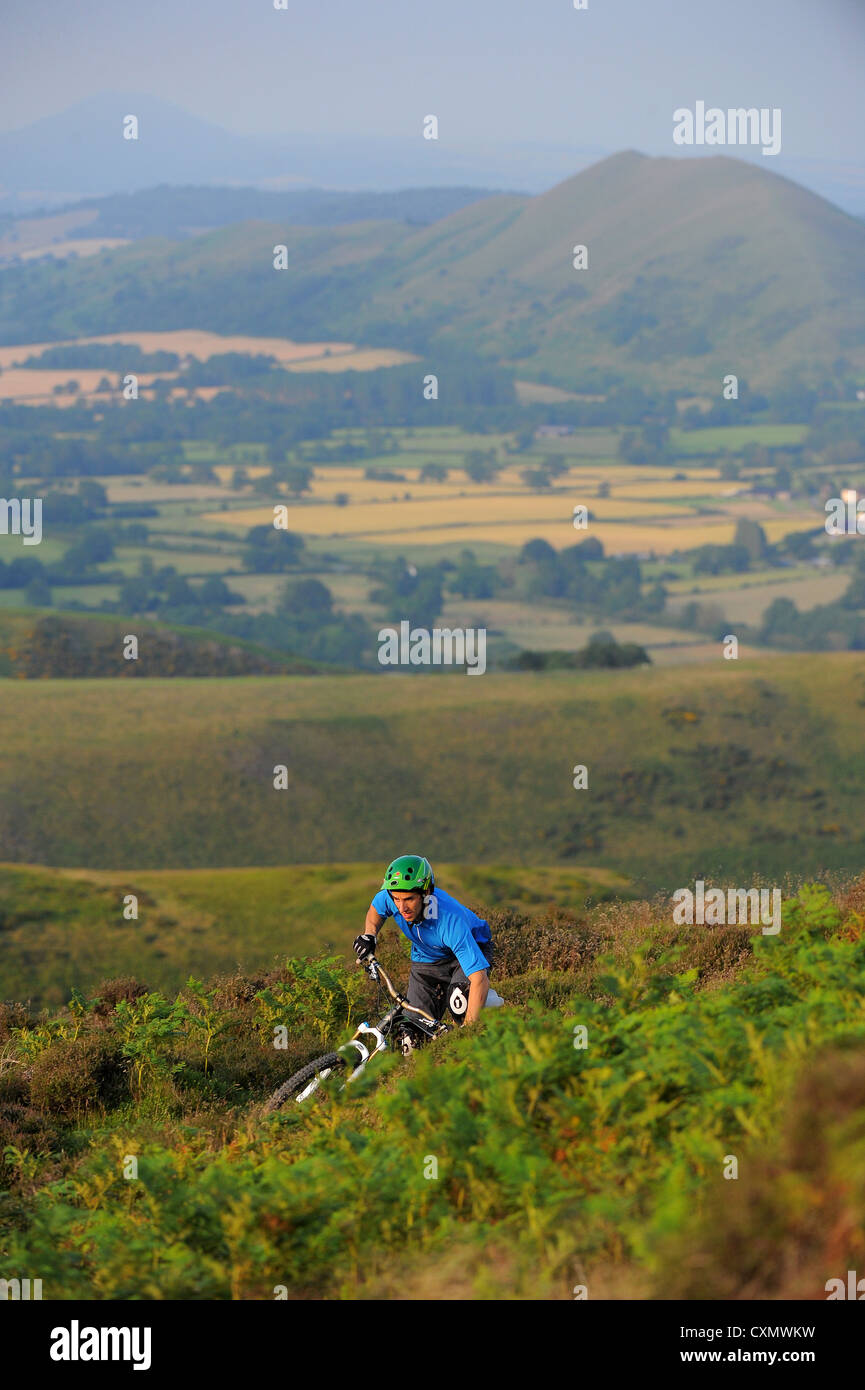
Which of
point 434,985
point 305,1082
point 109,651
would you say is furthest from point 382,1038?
point 109,651

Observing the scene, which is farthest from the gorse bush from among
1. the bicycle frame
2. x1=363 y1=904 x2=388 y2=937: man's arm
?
x1=363 y1=904 x2=388 y2=937: man's arm

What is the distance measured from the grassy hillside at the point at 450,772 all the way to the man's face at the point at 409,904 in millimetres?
34491

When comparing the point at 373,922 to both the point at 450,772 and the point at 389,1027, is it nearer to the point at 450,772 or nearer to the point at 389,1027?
the point at 389,1027

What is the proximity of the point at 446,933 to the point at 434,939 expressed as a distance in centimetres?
21

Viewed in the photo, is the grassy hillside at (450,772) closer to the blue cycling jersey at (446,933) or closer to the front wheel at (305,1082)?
the front wheel at (305,1082)

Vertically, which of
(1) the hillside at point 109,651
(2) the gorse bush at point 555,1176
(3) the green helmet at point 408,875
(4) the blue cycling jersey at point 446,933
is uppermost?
(1) the hillside at point 109,651

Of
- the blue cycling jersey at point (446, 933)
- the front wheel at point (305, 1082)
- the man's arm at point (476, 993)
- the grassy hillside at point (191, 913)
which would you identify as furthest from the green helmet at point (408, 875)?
the grassy hillside at point (191, 913)

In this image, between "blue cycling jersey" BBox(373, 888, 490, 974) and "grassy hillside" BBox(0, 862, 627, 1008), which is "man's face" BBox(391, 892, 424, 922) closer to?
"blue cycling jersey" BBox(373, 888, 490, 974)

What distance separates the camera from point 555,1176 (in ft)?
19.7

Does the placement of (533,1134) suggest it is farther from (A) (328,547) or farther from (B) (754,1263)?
(A) (328,547)

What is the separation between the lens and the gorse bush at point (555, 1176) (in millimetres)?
5141

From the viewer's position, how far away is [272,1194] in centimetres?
634

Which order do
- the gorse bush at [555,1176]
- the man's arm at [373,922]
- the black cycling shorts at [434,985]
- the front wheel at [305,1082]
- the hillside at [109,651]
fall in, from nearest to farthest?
the gorse bush at [555,1176], the front wheel at [305,1082], the black cycling shorts at [434,985], the man's arm at [373,922], the hillside at [109,651]
